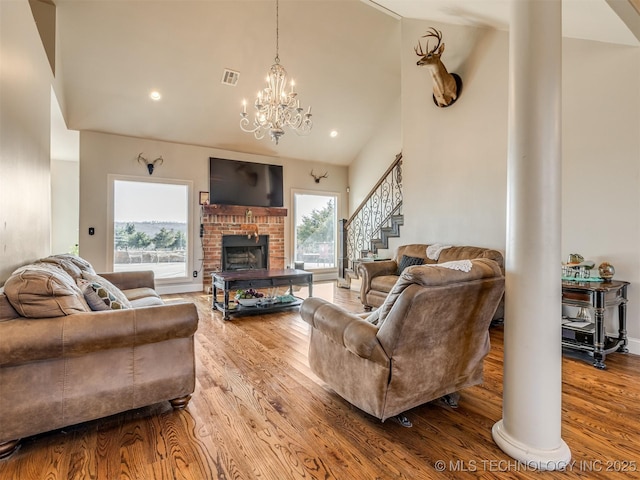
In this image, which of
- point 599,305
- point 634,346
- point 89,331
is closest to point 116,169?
point 89,331

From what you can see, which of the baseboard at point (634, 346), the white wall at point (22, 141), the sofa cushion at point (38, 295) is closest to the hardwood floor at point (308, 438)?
the baseboard at point (634, 346)

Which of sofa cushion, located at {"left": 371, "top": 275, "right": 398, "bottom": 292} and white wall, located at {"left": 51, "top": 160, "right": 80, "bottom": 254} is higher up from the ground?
white wall, located at {"left": 51, "top": 160, "right": 80, "bottom": 254}

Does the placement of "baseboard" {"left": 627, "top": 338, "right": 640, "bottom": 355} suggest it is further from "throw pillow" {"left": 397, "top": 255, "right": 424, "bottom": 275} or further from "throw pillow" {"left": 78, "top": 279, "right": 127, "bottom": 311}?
"throw pillow" {"left": 78, "top": 279, "right": 127, "bottom": 311}

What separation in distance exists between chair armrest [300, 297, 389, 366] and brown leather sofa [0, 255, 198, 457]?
2.56 ft

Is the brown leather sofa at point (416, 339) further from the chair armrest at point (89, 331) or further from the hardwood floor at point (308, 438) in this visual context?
the chair armrest at point (89, 331)

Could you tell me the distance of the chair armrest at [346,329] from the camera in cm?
179

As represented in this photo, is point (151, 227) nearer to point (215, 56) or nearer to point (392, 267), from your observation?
point (215, 56)

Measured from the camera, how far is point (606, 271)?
2998mm

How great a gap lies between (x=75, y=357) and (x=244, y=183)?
544 cm

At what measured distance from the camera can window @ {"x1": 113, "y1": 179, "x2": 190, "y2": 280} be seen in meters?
5.80

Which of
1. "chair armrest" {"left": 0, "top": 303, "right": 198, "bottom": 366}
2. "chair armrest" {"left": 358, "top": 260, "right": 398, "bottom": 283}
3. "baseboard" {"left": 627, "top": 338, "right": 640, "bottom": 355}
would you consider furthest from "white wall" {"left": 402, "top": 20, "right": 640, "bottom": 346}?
"chair armrest" {"left": 0, "top": 303, "right": 198, "bottom": 366}

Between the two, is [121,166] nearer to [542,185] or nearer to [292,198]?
[292,198]

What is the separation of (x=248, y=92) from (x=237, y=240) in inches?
111

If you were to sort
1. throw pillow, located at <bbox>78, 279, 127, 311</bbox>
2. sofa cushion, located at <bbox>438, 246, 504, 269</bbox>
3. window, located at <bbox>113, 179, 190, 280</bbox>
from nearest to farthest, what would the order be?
1. throw pillow, located at <bbox>78, 279, 127, 311</bbox>
2. sofa cushion, located at <bbox>438, 246, 504, 269</bbox>
3. window, located at <bbox>113, 179, 190, 280</bbox>
